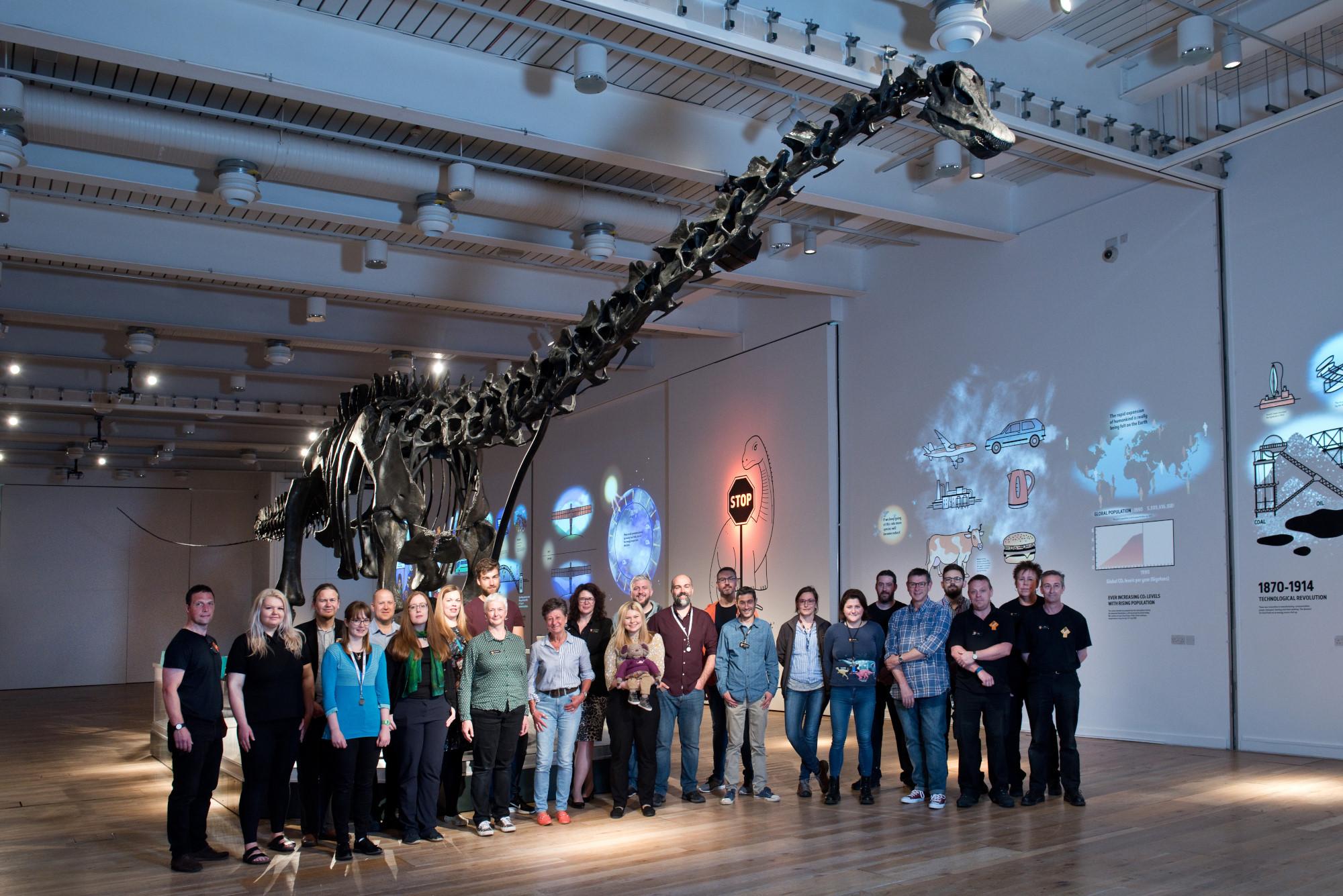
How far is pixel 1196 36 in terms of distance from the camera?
7.20 m

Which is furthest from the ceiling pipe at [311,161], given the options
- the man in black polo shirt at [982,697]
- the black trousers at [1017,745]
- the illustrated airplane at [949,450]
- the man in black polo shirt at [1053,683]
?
the black trousers at [1017,745]

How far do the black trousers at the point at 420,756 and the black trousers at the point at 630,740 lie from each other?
109 cm

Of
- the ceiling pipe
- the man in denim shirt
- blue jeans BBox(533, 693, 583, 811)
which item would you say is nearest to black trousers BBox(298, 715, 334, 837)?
blue jeans BBox(533, 693, 583, 811)

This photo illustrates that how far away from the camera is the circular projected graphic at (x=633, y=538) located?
16094 millimetres

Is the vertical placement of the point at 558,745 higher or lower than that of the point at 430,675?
lower

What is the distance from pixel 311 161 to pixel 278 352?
5390mm

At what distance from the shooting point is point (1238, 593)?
873 centimetres

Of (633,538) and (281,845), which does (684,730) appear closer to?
(281,845)

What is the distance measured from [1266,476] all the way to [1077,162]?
132 inches

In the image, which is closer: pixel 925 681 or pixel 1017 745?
pixel 925 681

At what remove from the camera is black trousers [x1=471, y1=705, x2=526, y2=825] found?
6.16 meters

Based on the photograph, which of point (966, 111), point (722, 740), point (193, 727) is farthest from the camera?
point (722, 740)

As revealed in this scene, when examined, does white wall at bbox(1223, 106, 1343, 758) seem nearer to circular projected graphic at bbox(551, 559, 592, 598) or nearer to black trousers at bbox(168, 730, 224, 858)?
black trousers at bbox(168, 730, 224, 858)

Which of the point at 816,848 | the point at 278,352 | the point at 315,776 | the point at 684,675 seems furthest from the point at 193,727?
the point at 278,352
